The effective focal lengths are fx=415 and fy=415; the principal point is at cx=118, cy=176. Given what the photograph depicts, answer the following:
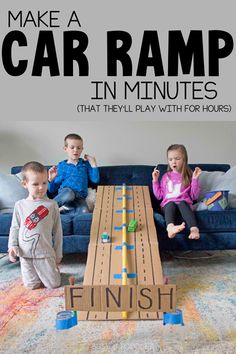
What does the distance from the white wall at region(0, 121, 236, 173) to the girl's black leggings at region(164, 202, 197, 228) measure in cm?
95

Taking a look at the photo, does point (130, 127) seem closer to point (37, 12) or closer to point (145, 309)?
point (37, 12)

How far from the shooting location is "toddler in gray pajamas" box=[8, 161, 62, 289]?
94.8 inches

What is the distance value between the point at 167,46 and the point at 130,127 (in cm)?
76

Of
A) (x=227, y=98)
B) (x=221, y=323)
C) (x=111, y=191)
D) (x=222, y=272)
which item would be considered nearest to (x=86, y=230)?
(x=111, y=191)

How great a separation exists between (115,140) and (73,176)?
2.26 feet

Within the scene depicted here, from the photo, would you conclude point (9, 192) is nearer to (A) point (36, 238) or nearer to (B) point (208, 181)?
(A) point (36, 238)

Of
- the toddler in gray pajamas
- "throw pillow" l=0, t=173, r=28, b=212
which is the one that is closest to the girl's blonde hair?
the toddler in gray pajamas

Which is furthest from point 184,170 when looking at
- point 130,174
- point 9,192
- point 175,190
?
point 9,192

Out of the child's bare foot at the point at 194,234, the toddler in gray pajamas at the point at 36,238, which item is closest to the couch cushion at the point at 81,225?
the toddler in gray pajamas at the point at 36,238

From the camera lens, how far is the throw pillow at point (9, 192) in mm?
3105

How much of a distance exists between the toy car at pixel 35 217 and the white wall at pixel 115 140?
1.33 metres

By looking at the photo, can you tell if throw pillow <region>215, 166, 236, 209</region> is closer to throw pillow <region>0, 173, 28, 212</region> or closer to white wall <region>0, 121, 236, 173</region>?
white wall <region>0, 121, 236, 173</region>

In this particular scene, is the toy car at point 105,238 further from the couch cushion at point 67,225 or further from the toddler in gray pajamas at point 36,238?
the couch cushion at point 67,225

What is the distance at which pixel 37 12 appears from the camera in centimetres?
348
